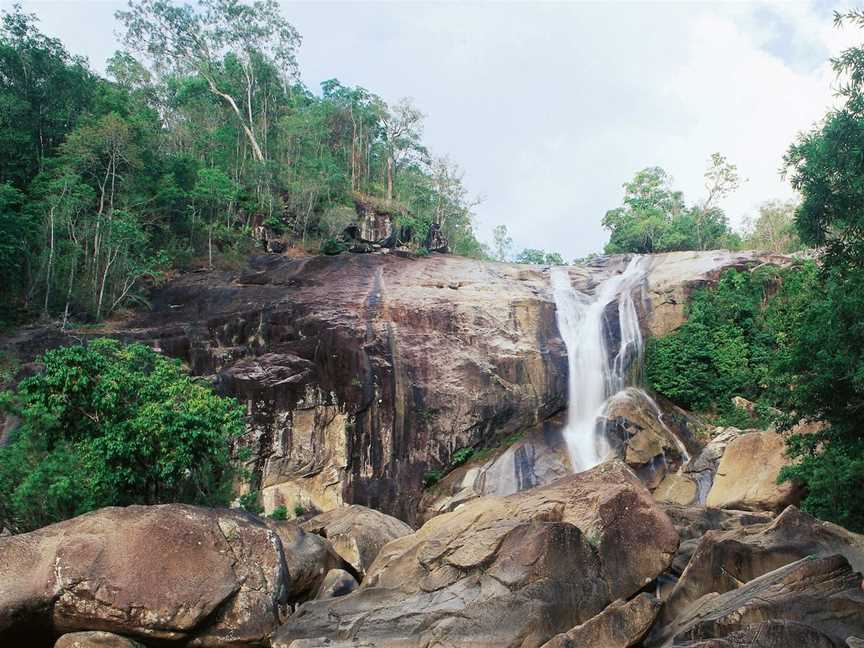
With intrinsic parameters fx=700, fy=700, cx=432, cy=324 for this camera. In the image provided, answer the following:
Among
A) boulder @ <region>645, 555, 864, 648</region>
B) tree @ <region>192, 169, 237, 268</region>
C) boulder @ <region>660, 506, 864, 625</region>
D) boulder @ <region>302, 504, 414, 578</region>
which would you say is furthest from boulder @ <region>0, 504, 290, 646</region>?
tree @ <region>192, 169, 237, 268</region>

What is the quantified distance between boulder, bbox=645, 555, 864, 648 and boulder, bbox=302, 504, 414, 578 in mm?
6858

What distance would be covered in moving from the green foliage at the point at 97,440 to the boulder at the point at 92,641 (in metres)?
3.25

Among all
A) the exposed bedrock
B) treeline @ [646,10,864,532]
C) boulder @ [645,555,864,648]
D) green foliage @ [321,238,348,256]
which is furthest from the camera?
green foliage @ [321,238,348,256]

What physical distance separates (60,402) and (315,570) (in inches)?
220

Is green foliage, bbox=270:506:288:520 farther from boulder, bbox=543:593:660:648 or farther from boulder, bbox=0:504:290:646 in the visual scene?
boulder, bbox=543:593:660:648

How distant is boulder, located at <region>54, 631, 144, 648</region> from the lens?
9141 mm

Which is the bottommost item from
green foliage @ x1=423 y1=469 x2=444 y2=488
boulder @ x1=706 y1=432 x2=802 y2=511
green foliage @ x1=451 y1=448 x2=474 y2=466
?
green foliage @ x1=423 y1=469 x2=444 y2=488

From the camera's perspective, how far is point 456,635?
907 cm

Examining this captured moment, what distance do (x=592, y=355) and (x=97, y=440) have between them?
17.0m

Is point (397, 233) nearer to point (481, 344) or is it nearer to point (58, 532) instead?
point (481, 344)

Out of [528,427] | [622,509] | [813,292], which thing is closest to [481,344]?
[528,427]

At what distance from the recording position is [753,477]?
17.2 metres

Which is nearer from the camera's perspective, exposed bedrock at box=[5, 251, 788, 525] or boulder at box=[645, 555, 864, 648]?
boulder at box=[645, 555, 864, 648]

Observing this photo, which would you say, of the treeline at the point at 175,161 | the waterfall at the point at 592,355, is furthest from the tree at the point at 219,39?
the waterfall at the point at 592,355
